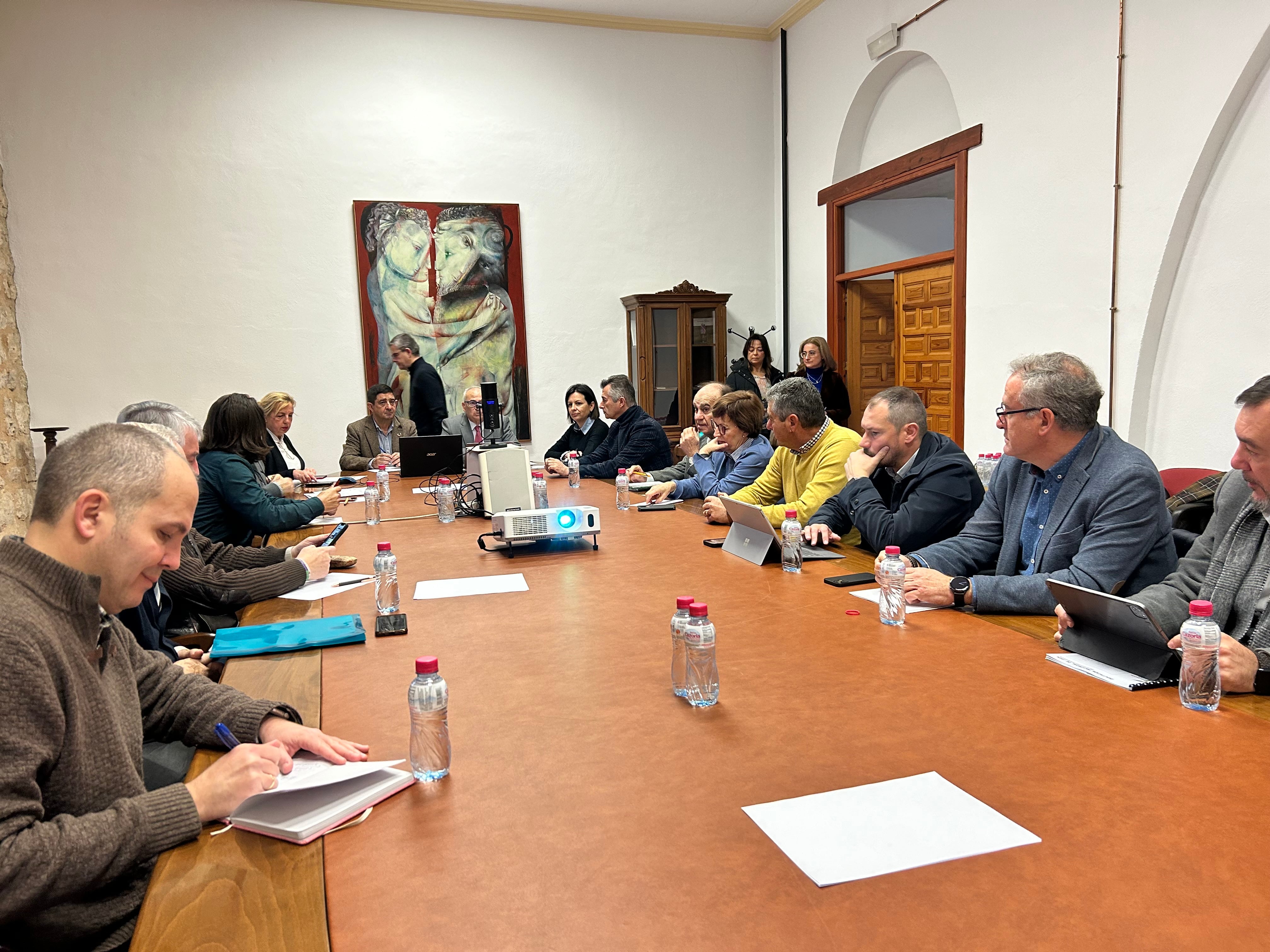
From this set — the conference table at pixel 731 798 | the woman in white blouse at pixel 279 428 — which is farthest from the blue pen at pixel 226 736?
the woman in white blouse at pixel 279 428

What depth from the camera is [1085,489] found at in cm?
257

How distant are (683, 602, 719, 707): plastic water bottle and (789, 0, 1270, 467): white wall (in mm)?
3834

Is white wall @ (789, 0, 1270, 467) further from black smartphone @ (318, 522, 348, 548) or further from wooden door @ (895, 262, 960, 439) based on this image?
black smartphone @ (318, 522, 348, 548)

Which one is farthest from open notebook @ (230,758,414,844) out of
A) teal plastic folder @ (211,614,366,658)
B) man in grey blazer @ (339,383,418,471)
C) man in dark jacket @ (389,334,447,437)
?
man in dark jacket @ (389,334,447,437)

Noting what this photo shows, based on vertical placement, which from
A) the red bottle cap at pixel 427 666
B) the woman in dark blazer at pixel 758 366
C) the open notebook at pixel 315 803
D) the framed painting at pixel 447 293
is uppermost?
the framed painting at pixel 447 293

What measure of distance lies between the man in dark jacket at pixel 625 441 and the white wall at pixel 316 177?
196cm

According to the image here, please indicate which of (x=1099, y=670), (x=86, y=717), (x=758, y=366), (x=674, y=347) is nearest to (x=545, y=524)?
(x=1099, y=670)

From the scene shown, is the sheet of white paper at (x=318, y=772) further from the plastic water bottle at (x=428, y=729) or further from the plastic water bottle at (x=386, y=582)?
the plastic water bottle at (x=386, y=582)

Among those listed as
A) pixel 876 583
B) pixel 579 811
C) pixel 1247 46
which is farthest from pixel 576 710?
pixel 1247 46

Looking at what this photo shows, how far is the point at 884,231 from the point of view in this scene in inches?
311

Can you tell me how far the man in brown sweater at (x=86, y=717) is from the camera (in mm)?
1179

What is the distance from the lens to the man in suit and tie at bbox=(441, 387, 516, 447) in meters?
7.24

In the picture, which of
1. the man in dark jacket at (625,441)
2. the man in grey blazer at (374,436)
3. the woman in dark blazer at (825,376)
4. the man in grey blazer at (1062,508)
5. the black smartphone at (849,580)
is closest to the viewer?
the man in grey blazer at (1062,508)

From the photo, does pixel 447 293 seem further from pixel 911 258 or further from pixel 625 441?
pixel 911 258
